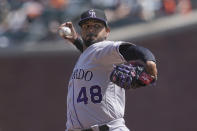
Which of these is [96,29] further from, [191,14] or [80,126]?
[191,14]

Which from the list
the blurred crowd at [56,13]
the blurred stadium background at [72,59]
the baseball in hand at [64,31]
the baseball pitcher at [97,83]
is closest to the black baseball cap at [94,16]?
the baseball pitcher at [97,83]

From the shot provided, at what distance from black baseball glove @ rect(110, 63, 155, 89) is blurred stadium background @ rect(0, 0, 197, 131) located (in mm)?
5047

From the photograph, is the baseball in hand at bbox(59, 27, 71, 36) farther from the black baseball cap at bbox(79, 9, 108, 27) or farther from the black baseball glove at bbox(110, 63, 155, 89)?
the black baseball glove at bbox(110, 63, 155, 89)

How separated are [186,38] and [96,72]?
5.00 meters

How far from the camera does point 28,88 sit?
31.1 feet

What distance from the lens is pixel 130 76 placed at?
402 centimetres

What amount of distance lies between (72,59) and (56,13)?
86 centimetres

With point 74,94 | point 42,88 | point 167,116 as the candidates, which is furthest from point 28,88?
point 74,94

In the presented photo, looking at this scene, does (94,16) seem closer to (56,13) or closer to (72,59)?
(72,59)

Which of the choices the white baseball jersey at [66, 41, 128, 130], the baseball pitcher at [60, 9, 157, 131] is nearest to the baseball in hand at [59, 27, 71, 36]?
the baseball pitcher at [60, 9, 157, 131]

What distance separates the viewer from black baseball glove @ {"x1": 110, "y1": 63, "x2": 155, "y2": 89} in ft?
12.9

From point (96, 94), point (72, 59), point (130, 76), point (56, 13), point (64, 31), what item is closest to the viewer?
point (130, 76)

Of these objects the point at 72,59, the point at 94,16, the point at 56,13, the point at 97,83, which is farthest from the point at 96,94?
the point at 56,13

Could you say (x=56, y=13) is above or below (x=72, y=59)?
above
